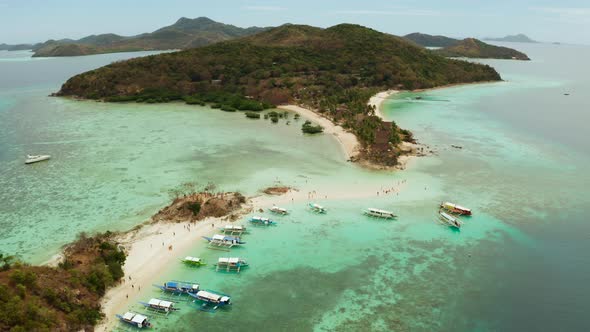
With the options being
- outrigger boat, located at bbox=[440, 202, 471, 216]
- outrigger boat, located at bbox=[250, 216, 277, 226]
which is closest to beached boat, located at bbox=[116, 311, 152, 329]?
outrigger boat, located at bbox=[250, 216, 277, 226]

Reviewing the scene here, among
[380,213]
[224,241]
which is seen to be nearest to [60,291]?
[224,241]

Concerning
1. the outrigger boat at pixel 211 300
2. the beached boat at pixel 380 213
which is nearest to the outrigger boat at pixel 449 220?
the beached boat at pixel 380 213

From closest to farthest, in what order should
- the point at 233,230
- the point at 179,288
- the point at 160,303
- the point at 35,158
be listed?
the point at 160,303
the point at 179,288
the point at 233,230
the point at 35,158

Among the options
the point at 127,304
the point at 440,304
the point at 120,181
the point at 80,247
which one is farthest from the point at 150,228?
the point at 440,304

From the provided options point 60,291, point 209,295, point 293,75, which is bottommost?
point 209,295

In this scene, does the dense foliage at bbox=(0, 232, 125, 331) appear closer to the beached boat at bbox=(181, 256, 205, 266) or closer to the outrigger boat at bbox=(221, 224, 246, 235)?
the beached boat at bbox=(181, 256, 205, 266)

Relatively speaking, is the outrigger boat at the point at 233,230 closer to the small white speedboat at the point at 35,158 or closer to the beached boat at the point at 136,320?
the beached boat at the point at 136,320

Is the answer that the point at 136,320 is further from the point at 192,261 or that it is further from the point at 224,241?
the point at 224,241
